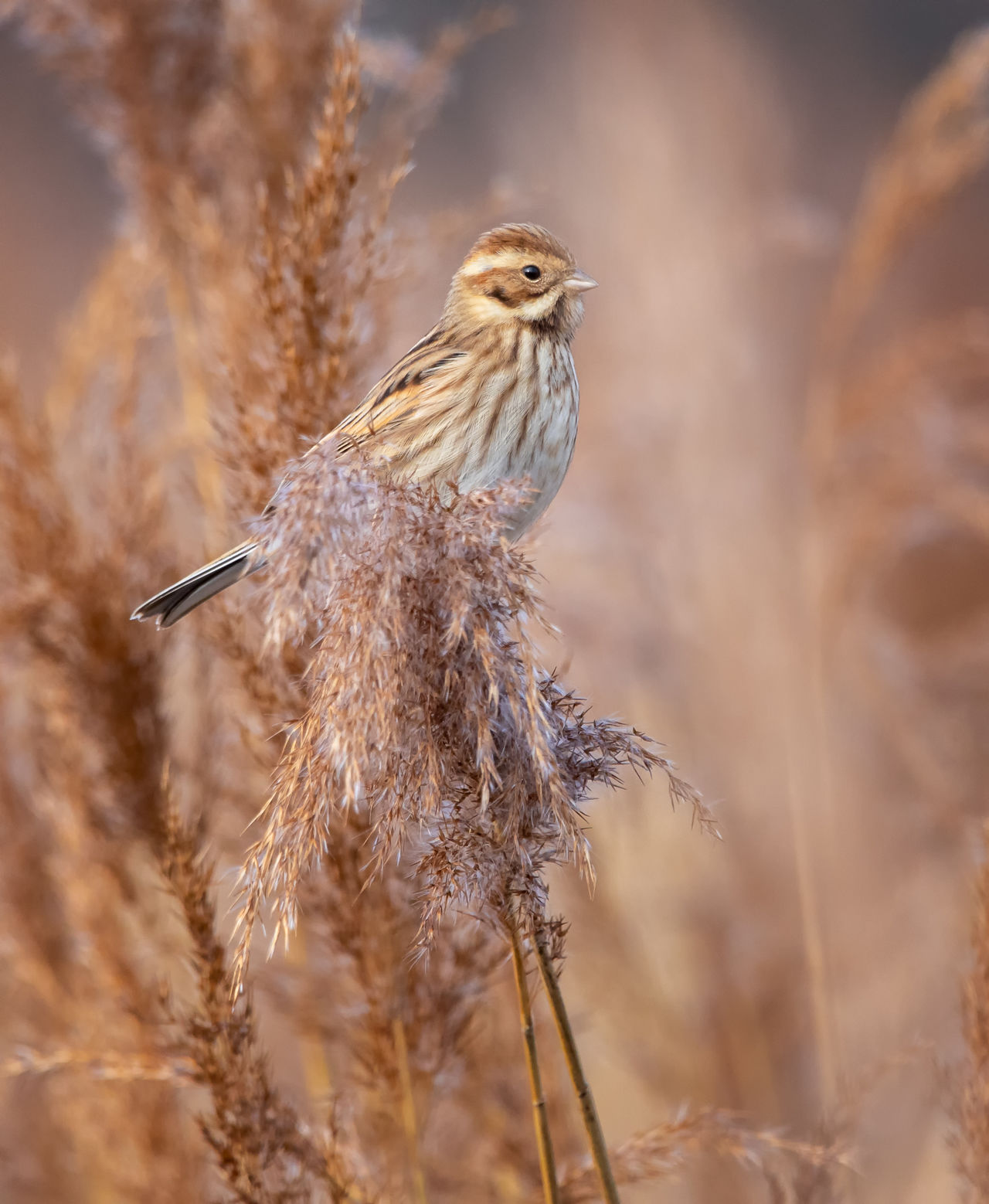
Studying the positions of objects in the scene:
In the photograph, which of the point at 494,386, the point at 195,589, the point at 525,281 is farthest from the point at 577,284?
the point at 195,589

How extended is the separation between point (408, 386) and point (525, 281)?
286 mm

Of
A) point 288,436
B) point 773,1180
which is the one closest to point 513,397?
point 288,436

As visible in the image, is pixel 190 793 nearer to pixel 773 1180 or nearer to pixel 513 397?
pixel 513 397

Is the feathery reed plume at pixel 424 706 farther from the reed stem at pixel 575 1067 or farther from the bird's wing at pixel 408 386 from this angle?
the bird's wing at pixel 408 386

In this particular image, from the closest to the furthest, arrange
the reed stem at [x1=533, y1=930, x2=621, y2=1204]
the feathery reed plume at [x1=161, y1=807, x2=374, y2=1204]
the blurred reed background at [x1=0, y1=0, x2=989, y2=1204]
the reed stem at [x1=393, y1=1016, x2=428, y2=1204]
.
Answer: the reed stem at [x1=533, y1=930, x2=621, y2=1204] < the feathery reed plume at [x1=161, y1=807, x2=374, y2=1204] < the reed stem at [x1=393, y1=1016, x2=428, y2=1204] < the blurred reed background at [x1=0, y1=0, x2=989, y2=1204]

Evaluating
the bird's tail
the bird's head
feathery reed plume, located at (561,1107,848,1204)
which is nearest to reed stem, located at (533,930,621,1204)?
feathery reed plume, located at (561,1107,848,1204)

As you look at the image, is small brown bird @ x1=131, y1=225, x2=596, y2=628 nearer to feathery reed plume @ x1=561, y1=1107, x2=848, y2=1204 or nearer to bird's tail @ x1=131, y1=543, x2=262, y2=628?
bird's tail @ x1=131, y1=543, x2=262, y2=628

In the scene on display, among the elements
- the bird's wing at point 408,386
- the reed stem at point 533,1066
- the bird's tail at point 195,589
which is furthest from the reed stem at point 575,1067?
the bird's wing at point 408,386

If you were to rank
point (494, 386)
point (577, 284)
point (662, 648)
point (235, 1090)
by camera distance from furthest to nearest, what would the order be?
1. point (662, 648)
2. point (577, 284)
3. point (494, 386)
4. point (235, 1090)

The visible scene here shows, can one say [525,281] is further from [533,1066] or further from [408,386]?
[533,1066]

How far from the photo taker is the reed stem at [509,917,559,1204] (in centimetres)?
97

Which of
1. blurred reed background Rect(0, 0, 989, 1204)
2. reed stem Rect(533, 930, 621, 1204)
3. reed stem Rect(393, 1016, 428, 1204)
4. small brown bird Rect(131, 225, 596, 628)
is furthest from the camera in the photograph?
blurred reed background Rect(0, 0, 989, 1204)

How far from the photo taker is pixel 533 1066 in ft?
3.19

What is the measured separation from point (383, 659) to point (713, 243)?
7.80 ft
